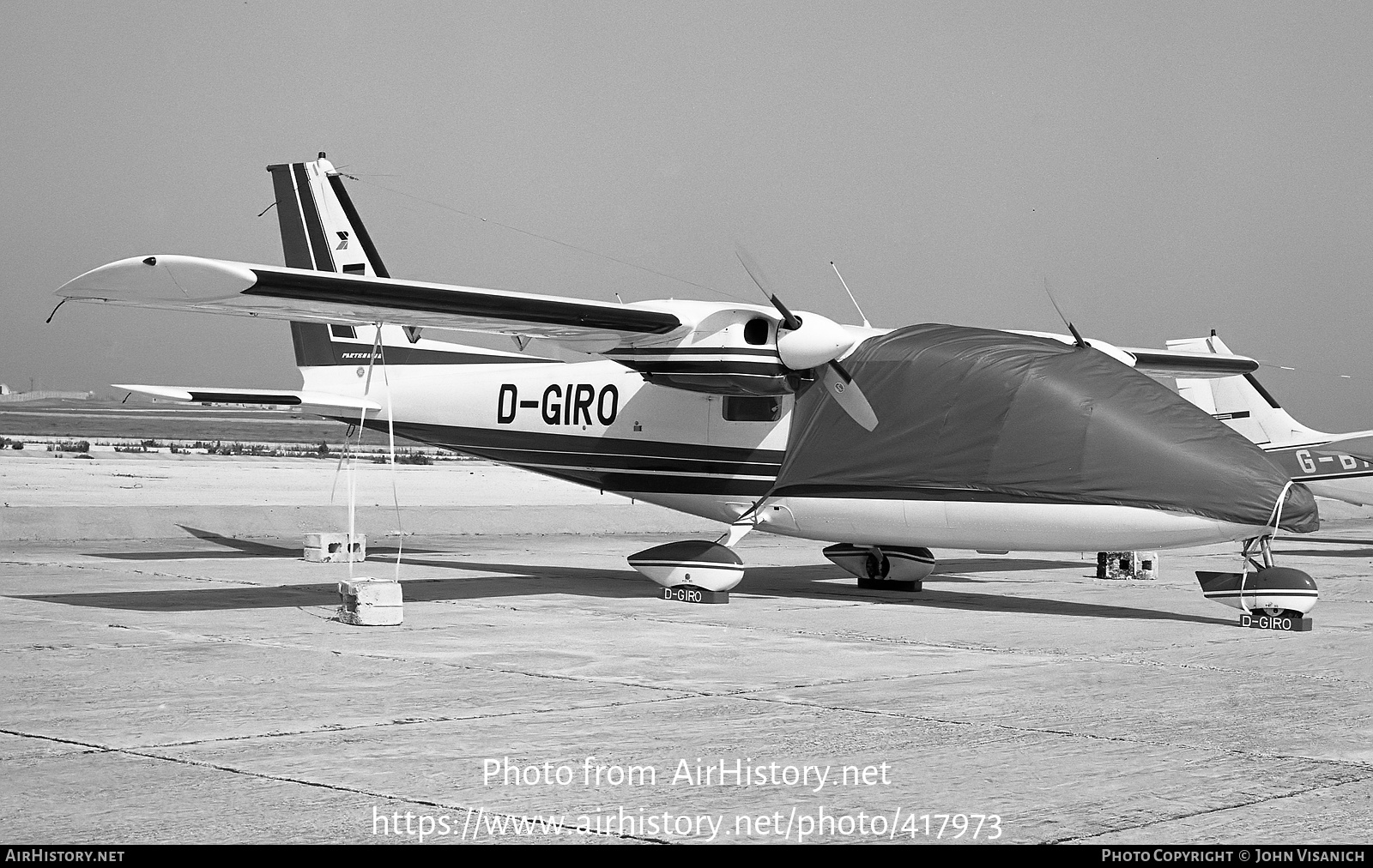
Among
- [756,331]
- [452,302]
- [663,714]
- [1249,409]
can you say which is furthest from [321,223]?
[1249,409]

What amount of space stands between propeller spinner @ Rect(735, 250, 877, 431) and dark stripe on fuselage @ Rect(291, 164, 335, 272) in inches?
307

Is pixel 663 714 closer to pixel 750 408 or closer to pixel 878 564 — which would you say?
pixel 750 408

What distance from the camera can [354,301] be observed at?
12953 millimetres

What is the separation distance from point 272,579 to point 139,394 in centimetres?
298

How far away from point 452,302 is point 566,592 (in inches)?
167

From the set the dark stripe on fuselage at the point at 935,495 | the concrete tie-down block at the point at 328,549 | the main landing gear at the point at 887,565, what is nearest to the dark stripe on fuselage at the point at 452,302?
the dark stripe on fuselage at the point at 935,495

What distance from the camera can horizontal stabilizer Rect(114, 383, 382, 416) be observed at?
1764cm

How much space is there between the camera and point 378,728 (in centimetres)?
746

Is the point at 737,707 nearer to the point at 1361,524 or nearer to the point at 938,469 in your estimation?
the point at 938,469

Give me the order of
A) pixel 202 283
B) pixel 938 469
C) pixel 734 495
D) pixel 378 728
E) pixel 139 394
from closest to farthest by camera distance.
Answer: pixel 378 728 → pixel 202 283 → pixel 938 469 → pixel 734 495 → pixel 139 394

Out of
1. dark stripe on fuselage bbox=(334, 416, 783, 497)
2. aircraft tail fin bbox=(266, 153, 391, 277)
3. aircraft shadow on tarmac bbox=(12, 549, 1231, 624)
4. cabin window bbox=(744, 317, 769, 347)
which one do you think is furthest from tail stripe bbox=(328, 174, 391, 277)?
cabin window bbox=(744, 317, 769, 347)

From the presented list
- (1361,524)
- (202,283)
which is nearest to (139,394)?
(202,283)

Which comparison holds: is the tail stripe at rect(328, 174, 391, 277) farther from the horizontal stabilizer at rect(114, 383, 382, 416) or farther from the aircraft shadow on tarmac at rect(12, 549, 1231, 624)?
the aircraft shadow on tarmac at rect(12, 549, 1231, 624)
